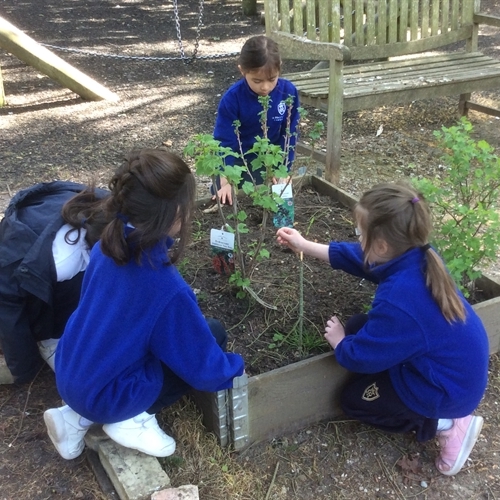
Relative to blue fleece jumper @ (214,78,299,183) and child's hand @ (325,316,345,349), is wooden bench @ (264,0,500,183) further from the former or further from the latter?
child's hand @ (325,316,345,349)

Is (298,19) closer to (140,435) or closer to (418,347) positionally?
(418,347)

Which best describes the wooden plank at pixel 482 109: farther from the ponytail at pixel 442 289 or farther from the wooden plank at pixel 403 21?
the ponytail at pixel 442 289

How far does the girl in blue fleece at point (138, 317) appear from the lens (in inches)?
67.9

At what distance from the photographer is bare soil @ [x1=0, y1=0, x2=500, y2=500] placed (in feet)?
6.97

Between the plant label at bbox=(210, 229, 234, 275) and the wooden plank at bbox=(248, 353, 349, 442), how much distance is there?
0.58m

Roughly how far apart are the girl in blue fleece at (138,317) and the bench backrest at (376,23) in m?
2.94

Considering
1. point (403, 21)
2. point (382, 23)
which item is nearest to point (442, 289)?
point (382, 23)

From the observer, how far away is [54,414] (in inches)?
80.5

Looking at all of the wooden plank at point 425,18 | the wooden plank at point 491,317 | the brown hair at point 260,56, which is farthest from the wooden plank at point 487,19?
the wooden plank at point 491,317

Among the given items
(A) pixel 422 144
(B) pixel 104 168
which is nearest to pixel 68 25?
(B) pixel 104 168

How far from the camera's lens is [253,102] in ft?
11.3

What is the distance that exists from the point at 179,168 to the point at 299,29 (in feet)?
10.0

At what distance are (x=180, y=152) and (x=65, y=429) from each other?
121 inches

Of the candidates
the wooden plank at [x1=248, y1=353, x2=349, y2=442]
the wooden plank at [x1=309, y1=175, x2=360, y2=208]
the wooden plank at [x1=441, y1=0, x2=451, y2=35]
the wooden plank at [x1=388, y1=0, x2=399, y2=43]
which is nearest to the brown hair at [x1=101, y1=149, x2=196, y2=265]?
the wooden plank at [x1=248, y1=353, x2=349, y2=442]
